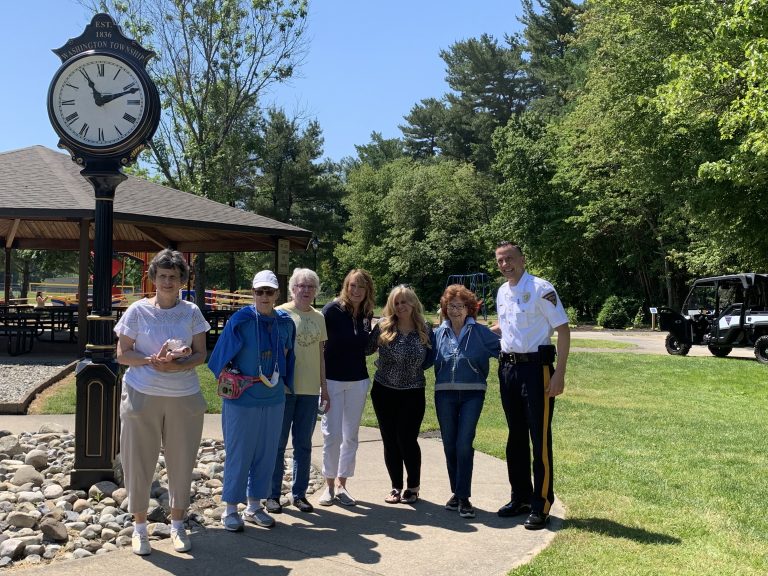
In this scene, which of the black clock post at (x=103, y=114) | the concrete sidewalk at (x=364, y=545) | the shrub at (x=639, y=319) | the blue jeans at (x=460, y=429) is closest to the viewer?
the concrete sidewalk at (x=364, y=545)

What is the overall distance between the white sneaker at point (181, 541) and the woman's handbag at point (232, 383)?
0.82 meters

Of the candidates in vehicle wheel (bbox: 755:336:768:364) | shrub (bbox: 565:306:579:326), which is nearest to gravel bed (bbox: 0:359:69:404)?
vehicle wheel (bbox: 755:336:768:364)

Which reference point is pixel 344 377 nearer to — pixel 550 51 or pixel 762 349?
pixel 762 349

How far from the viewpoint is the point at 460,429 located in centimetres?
526

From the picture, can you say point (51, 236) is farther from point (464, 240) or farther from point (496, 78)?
point (496, 78)

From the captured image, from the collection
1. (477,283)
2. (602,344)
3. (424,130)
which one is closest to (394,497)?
(602,344)

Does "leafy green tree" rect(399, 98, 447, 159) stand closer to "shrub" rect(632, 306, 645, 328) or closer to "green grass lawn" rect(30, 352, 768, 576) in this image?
"shrub" rect(632, 306, 645, 328)

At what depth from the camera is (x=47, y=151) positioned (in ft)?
55.9

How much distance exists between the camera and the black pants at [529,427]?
16.2 feet

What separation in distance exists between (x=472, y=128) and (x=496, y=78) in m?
3.86

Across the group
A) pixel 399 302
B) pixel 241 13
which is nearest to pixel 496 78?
pixel 241 13

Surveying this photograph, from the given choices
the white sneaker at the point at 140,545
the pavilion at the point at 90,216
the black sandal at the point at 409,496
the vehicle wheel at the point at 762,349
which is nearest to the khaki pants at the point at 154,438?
the white sneaker at the point at 140,545

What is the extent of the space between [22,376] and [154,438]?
8002 mm

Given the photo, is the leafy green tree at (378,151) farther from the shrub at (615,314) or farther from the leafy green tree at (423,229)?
the shrub at (615,314)
